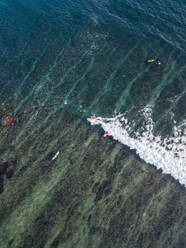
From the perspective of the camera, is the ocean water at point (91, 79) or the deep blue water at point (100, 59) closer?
the ocean water at point (91, 79)

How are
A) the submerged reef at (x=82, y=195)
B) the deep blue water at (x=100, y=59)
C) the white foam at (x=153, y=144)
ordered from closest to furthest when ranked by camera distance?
1. the submerged reef at (x=82, y=195)
2. the white foam at (x=153, y=144)
3. the deep blue water at (x=100, y=59)

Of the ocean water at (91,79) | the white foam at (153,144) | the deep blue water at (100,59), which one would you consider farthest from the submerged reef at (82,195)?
the deep blue water at (100,59)

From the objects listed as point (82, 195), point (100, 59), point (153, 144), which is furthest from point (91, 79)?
point (82, 195)

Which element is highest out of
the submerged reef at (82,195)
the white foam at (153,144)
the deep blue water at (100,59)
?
the deep blue water at (100,59)

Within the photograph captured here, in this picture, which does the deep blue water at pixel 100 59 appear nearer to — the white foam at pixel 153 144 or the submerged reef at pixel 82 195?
the white foam at pixel 153 144

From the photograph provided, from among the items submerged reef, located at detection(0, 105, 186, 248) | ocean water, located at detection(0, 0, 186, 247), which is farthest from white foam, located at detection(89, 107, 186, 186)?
submerged reef, located at detection(0, 105, 186, 248)

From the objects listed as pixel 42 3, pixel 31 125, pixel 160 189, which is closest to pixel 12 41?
pixel 42 3

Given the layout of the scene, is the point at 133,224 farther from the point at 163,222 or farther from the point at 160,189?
the point at 160,189
